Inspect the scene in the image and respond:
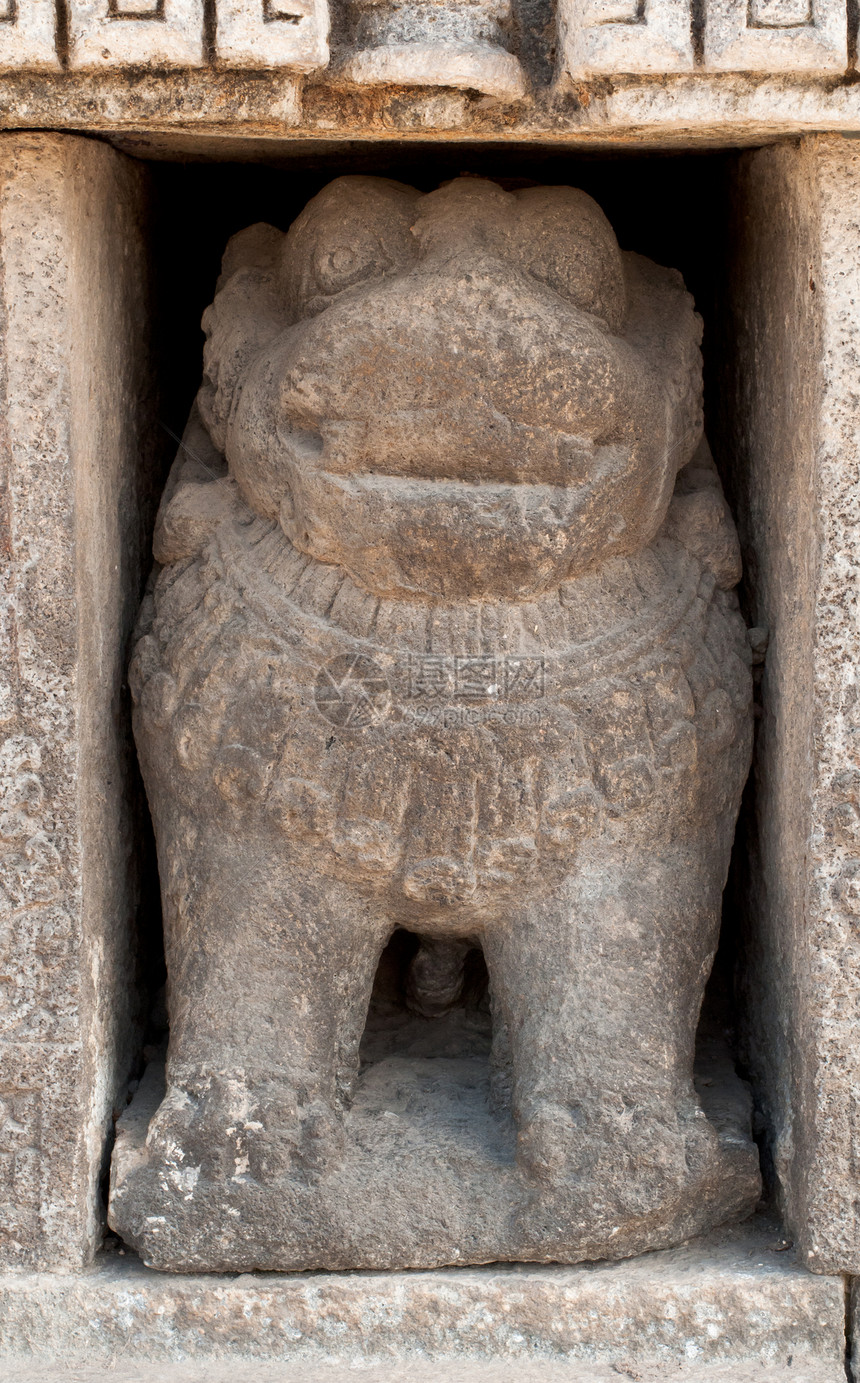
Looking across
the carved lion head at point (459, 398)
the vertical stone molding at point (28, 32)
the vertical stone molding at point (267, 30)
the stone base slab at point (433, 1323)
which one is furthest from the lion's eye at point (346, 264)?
the stone base slab at point (433, 1323)

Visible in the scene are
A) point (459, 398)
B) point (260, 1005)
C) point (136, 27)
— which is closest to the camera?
point (136, 27)

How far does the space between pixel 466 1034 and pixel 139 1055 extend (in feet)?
1.58

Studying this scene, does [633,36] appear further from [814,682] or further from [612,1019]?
[612,1019]

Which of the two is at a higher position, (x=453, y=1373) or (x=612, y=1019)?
(x=612, y=1019)

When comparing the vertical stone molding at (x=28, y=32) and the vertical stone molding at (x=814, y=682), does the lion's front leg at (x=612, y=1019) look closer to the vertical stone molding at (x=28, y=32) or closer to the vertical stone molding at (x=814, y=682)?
the vertical stone molding at (x=814, y=682)

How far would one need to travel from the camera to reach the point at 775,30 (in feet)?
5.16

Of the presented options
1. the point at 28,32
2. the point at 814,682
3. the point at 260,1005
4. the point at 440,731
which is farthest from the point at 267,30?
the point at 260,1005

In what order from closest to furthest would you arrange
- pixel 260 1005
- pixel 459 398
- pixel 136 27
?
pixel 136 27, pixel 459 398, pixel 260 1005

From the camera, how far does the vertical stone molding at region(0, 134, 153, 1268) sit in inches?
70.3

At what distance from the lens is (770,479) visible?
201 cm

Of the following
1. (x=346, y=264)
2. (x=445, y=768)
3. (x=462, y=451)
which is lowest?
(x=445, y=768)

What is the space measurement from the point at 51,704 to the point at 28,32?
30.1 inches

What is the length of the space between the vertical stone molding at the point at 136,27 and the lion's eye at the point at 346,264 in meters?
0.37

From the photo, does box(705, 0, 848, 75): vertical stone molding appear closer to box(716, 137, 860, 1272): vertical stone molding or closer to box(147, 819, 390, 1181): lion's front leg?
box(716, 137, 860, 1272): vertical stone molding
